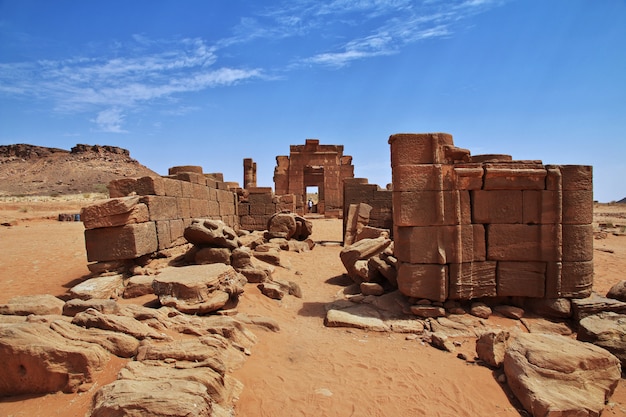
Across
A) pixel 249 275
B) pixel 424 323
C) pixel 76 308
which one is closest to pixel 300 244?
pixel 249 275

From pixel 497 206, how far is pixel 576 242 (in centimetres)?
141

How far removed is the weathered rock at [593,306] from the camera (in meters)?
→ 5.60

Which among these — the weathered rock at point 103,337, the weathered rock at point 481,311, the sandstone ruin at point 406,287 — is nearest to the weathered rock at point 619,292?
the sandstone ruin at point 406,287

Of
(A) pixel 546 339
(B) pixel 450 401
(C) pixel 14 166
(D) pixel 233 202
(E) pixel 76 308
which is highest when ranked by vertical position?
(C) pixel 14 166

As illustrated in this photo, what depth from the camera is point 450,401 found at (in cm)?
369

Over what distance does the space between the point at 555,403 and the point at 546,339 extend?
1.15 metres

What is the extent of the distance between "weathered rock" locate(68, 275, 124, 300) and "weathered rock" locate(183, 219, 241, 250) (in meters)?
1.51

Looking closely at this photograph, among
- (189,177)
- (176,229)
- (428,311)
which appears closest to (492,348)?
(428,311)

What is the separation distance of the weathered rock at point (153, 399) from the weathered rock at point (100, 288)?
11.2 ft

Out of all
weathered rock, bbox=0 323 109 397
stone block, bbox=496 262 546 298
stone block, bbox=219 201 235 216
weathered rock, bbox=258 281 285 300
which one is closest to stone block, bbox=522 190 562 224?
stone block, bbox=496 262 546 298

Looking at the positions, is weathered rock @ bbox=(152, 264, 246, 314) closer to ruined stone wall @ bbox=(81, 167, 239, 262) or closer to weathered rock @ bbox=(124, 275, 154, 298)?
weathered rock @ bbox=(124, 275, 154, 298)

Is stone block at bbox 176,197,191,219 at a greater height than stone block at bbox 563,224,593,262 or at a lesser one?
greater

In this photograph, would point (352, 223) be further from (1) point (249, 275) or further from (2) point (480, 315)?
(2) point (480, 315)

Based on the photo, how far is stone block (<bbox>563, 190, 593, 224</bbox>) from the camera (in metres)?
5.92
